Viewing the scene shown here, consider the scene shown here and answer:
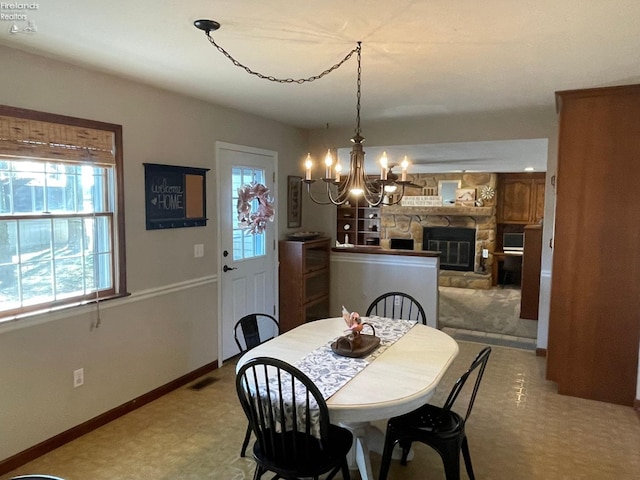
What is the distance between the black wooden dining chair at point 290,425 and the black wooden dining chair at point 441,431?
26cm

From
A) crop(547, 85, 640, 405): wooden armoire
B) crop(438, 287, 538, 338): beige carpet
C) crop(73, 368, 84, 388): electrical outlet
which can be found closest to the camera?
crop(73, 368, 84, 388): electrical outlet

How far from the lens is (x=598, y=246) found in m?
3.33

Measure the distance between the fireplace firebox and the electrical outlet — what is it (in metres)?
7.62

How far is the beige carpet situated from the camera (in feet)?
18.5

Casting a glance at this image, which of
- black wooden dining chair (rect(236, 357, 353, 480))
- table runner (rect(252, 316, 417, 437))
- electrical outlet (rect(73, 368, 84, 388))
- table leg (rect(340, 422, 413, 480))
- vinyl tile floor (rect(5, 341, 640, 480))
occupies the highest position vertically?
table runner (rect(252, 316, 417, 437))

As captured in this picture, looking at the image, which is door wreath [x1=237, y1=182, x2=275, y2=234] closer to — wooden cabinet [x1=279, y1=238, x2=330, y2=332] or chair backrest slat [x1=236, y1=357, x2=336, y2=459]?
wooden cabinet [x1=279, y1=238, x2=330, y2=332]

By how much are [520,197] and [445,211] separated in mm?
1515

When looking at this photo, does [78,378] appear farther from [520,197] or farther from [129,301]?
[520,197]

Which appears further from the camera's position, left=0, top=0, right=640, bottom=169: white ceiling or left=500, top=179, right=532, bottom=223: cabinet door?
left=500, top=179, right=532, bottom=223: cabinet door

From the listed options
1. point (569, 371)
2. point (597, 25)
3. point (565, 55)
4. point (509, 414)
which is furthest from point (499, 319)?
point (597, 25)

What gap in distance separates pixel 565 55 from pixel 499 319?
441cm

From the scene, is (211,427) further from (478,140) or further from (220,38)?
(478,140)

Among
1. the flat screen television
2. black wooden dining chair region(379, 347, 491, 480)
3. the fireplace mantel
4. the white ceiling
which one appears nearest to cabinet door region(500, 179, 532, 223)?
the flat screen television

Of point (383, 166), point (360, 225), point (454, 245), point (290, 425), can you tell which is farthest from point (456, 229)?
point (290, 425)
